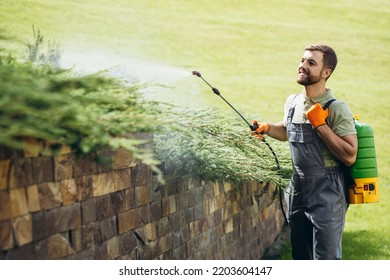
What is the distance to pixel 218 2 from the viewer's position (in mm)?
15602

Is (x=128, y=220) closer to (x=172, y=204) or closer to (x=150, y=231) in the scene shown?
(x=150, y=231)

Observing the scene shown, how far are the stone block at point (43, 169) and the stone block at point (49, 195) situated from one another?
0.02 m

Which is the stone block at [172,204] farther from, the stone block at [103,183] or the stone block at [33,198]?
the stone block at [33,198]

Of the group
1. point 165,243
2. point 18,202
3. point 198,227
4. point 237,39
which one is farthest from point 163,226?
point 237,39

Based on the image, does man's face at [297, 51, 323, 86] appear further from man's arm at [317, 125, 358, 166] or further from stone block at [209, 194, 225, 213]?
stone block at [209, 194, 225, 213]

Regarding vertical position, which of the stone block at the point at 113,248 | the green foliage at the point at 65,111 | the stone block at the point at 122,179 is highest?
the green foliage at the point at 65,111

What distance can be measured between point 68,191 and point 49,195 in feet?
0.48

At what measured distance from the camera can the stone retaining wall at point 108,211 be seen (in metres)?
2.78

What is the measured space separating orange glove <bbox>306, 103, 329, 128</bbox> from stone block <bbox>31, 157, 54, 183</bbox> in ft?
5.56

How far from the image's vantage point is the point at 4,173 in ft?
8.71

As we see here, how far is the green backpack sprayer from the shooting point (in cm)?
425

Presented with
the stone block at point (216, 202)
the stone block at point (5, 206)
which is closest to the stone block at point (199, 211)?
the stone block at point (216, 202)

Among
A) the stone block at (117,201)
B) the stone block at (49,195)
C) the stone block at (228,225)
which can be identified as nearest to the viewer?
the stone block at (49,195)
